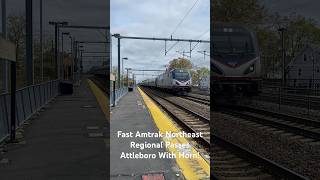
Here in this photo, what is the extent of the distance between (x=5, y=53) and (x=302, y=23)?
56068 millimetres

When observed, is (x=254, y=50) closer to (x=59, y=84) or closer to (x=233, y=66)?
(x=233, y=66)

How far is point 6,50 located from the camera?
8820 mm

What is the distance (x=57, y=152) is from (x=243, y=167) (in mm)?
3468

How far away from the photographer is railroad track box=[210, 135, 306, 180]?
6.95 meters

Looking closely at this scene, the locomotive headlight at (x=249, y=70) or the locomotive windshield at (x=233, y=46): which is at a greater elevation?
the locomotive windshield at (x=233, y=46)

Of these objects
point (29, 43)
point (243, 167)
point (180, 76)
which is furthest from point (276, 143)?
point (180, 76)

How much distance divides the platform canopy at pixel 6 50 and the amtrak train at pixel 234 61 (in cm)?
1040

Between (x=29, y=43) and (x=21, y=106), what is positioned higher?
(x=29, y=43)

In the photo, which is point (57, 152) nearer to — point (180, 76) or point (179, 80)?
point (179, 80)

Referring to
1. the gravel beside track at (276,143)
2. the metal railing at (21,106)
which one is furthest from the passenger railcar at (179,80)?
the gravel beside track at (276,143)

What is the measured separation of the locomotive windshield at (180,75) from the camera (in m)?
40.4

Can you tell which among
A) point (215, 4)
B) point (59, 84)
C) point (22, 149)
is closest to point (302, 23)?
point (215, 4)

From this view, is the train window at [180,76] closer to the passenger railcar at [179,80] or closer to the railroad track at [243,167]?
the passenger railcar at [179,80]

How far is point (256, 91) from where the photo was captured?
19.4 m
